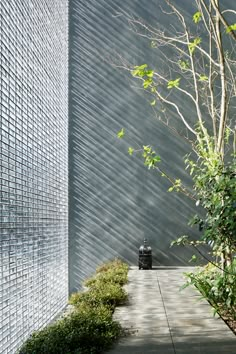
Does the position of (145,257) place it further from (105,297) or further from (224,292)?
(224,292)

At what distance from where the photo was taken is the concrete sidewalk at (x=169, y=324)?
3055 millimetres

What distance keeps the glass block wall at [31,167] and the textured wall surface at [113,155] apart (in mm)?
389

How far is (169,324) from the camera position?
3709 mm

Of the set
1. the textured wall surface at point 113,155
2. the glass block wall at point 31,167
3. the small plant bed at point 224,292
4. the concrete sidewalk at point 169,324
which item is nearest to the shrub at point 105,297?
the concrete sidewalk at point 169,324

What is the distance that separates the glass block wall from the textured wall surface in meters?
0.39

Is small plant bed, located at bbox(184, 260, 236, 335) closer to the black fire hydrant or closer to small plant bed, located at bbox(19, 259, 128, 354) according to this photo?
small plant bed, located at bbox(19, 259, 128, 354)

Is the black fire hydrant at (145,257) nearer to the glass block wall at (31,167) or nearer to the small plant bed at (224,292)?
the glass block wall at (31,167)

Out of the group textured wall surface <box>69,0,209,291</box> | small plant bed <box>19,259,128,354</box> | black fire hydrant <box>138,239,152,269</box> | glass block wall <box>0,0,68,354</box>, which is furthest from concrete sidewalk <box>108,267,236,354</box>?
textured wall surface <box>69,0,209,291</box>

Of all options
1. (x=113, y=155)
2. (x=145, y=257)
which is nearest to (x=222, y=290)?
(x=145, y=257)

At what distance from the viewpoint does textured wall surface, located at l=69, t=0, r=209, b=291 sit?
7.64m

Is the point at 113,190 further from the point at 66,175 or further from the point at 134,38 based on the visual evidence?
the point at 134,38

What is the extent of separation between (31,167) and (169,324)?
6.54ft

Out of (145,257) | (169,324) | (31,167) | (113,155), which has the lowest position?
(169,324)

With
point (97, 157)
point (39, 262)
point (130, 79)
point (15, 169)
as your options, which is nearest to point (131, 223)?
point (97, 157)
